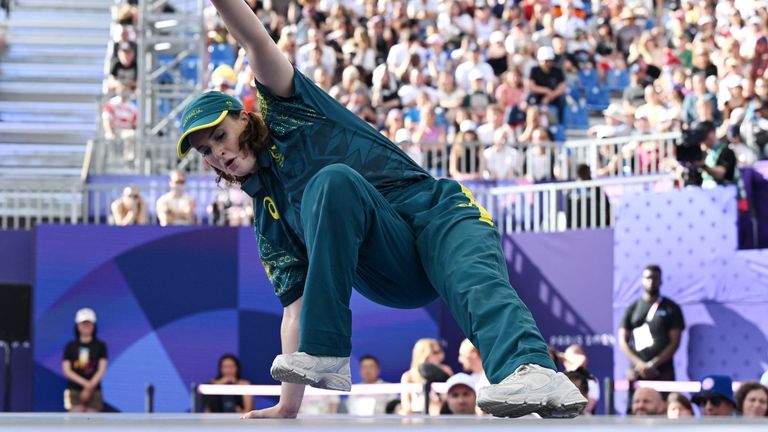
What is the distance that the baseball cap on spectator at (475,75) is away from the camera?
51.1 feet

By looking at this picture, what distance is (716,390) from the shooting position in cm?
870

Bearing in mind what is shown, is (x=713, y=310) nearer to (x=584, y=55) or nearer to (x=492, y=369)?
(x=584, y=55)

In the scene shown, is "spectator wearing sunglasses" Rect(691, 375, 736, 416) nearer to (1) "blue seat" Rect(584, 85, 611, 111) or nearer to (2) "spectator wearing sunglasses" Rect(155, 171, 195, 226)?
(2) "spectator wearing sunglasses" Rect(155, 171, 195, 226)

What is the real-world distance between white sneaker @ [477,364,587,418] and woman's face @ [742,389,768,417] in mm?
5079

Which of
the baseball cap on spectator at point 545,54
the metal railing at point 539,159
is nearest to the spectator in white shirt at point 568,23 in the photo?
the baseball cap on spectator at point 545,54

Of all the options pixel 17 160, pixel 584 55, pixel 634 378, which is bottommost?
pixel 634 378

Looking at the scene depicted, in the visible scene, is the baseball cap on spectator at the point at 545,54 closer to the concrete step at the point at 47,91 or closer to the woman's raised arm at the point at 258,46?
the concrete step at the point at 47,91

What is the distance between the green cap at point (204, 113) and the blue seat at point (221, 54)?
12087mm

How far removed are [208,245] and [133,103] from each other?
2.57 meters

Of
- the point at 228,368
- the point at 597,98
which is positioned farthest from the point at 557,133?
the point at 228,368

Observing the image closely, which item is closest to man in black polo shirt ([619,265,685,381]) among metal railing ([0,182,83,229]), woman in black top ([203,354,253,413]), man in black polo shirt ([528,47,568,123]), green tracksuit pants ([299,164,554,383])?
woman in black top ([203,354,253,413])

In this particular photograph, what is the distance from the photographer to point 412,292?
15.7ft

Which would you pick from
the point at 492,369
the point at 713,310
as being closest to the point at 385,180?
the point at 492,369

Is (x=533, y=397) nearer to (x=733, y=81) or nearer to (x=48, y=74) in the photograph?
(x=733, y=81)
